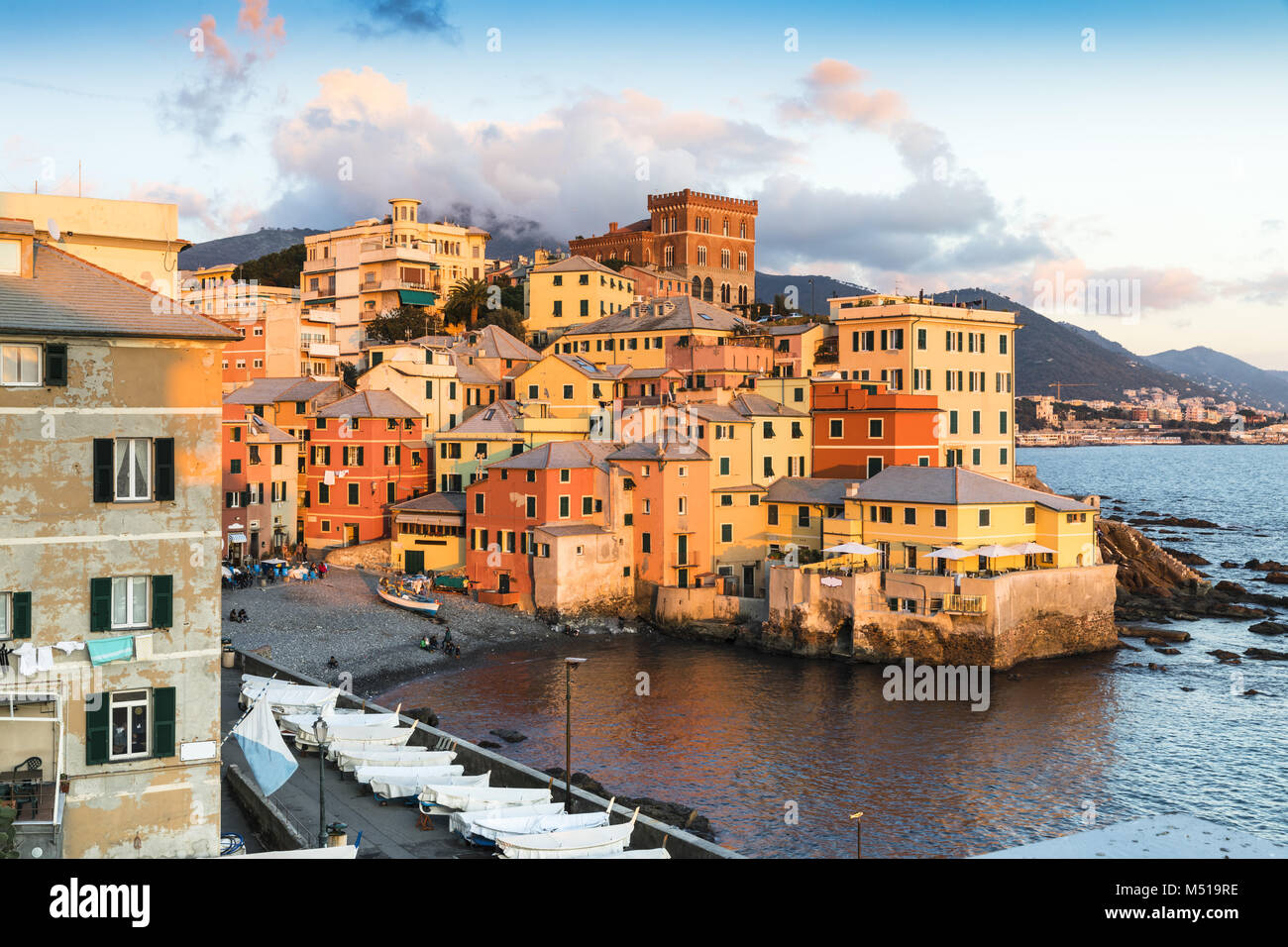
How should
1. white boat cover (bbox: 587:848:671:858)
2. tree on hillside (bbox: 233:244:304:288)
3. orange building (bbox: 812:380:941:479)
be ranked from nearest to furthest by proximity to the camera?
white boat cover (bbox: 587:848:671:858) < orange building (bbox: 812:380:941:479) < tree on hillside (bbox: 233:244:304:288)

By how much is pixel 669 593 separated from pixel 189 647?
45.1 m

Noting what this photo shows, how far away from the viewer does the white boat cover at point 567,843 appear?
26.7m

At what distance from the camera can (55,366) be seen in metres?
20.4

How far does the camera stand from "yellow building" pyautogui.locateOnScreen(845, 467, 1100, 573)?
5741 cm

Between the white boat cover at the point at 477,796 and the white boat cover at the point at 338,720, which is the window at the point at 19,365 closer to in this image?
the white boat cover at the point at 477,796

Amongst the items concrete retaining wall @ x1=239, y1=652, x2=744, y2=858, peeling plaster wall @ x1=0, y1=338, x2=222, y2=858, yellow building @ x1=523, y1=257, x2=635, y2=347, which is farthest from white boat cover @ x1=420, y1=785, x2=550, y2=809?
yellow building @ x1=523, y1=257, x2=635, y2=347

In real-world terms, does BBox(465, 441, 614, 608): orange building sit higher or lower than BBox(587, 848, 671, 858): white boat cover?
higher

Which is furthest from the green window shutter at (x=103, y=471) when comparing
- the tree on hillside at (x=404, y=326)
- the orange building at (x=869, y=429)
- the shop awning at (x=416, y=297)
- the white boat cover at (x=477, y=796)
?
the shop awning at (x=416, y=297)

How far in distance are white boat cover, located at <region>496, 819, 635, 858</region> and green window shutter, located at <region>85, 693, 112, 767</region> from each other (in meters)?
10.0

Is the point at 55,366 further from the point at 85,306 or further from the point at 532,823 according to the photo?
the point at 532,823

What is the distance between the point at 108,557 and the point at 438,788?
12.8 m

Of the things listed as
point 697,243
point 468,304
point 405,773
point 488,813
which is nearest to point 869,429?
point 405,773

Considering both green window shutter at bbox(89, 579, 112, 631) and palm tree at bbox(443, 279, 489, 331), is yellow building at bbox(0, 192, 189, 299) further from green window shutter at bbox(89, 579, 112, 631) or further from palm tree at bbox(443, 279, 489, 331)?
palm tree at bbox(443, 279, 489, 331)
